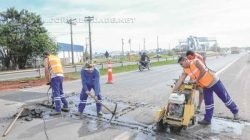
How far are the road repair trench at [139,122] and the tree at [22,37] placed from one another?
36999mm

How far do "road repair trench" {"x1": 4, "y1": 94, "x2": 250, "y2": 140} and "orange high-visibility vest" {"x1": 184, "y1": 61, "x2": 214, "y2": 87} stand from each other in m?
0.92

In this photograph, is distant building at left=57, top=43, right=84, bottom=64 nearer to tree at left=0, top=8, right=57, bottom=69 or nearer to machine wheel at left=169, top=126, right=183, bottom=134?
tree at left=0, top=8, right=57, bottom=69

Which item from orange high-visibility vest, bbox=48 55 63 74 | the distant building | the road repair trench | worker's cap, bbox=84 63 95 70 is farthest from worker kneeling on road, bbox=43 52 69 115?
the distant building

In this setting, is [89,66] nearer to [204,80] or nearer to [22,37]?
[204,80]

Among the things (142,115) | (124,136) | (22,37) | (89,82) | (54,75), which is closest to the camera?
(124,136)

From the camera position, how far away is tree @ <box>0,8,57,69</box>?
45.6 meters

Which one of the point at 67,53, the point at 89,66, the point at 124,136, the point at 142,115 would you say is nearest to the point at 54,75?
the point at 89,66

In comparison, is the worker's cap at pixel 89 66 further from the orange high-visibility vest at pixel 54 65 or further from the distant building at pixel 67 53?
the distant building at pixel 67 53

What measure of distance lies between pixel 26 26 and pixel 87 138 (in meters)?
43.3

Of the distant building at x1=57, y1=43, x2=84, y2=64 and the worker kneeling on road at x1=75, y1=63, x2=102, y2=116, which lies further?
the distant building at x1=57, y1=43, x2=84, y2=64

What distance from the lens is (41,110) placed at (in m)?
9.77

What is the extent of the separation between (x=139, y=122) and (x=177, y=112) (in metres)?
1.22

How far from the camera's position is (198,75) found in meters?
7.79

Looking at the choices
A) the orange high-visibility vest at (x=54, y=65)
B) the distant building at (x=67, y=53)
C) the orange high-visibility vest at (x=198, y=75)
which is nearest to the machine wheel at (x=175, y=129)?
the orange high-visibility vest at (x=198, y=75)
